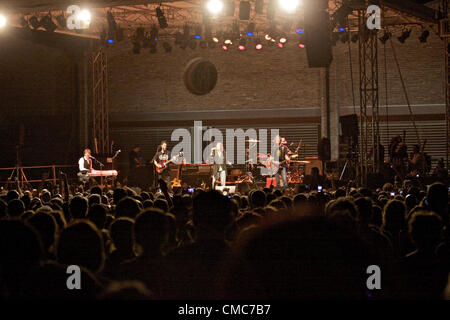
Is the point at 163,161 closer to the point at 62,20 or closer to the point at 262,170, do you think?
the point at 262,170

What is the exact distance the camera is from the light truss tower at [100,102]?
21.5m

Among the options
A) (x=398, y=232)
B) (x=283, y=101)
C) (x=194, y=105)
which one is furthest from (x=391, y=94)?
(x=398, y=232)

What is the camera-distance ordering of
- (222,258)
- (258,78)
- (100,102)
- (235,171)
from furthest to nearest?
(100,102)
(258,78)
(235,171)
(222,258)

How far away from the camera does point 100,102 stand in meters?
23.1

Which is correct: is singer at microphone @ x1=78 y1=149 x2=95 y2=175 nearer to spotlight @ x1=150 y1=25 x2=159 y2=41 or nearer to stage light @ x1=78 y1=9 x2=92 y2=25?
stage light @ x1=78 y1=9 x2=92 y2=25

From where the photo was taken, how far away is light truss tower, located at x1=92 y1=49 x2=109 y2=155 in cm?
2148

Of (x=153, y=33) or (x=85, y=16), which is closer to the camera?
(x=85, y=16)

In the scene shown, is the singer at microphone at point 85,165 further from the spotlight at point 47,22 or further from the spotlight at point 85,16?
the spotlight at point 85,16

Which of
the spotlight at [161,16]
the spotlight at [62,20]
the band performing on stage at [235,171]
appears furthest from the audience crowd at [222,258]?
the spotlight at [62,20]

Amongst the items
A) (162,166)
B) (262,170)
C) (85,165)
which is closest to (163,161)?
(162,166)

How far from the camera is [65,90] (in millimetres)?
23234

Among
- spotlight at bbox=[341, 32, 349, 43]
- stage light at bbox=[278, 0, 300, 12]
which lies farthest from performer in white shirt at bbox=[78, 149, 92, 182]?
spotlight at bbox=[341, 32, 349, 43]

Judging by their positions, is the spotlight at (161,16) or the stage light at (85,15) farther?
the stage light at (85,15)
